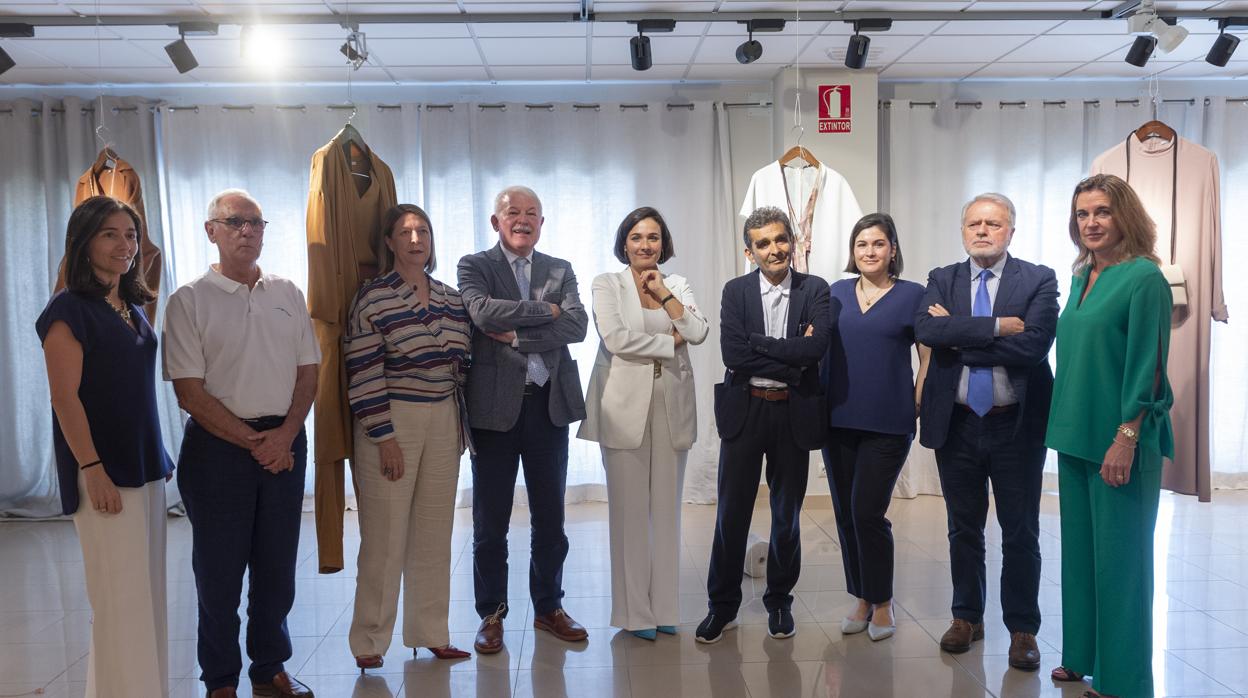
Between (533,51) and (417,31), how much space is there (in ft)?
2.40

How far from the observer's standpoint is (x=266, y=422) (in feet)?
9.91

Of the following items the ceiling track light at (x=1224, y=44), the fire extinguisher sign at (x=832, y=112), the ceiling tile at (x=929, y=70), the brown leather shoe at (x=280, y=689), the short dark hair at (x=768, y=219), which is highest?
the ceiling tile at (x=929, y=70)

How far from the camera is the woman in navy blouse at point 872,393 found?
3498 mm

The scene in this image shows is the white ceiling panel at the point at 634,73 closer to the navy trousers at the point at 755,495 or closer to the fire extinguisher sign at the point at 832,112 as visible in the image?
the fire extinguisher sign at the point at 832,112

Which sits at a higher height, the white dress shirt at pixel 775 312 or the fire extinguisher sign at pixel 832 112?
the fire extinguisher sign at pixel 832 112

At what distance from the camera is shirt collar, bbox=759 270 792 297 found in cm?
359

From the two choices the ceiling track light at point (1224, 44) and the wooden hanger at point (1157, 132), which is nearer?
the wooden hanger at point (1157, 132)

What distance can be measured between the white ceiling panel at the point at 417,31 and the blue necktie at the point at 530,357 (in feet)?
6.47

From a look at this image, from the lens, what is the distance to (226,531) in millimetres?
2992

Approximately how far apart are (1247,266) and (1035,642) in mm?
4382

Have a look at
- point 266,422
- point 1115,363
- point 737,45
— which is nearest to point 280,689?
point 266,422

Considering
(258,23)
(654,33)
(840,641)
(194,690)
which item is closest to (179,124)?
(258,23)

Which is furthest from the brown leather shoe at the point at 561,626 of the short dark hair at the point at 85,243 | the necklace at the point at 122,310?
the short dark hair at the point at 85,243

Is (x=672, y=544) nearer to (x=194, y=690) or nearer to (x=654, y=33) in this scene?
(x=194, y=690)
